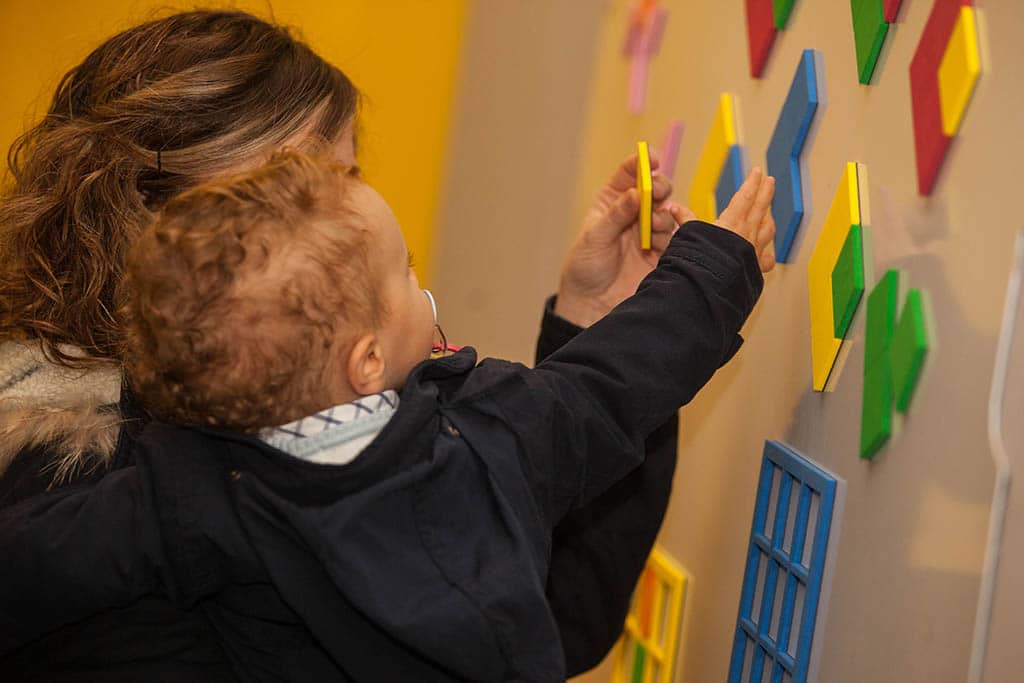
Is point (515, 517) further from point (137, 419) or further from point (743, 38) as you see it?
point (743, 38)

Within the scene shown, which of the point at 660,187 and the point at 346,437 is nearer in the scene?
the point at 346,437

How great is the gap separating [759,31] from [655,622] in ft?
1.67

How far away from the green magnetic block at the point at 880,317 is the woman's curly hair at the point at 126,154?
38 centimetres

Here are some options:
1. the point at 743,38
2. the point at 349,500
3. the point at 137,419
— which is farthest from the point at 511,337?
the point at 349,500

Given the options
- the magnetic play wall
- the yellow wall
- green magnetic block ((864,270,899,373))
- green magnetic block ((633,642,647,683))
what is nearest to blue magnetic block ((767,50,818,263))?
the magnetic play wall

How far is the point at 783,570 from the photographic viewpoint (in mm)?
789

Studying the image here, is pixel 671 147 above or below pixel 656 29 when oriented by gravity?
below

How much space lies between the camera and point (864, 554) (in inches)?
27.4

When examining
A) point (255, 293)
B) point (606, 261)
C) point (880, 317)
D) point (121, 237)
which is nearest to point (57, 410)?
point (121, 237)

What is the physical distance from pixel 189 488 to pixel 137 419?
13 centimetres

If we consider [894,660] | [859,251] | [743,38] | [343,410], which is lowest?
[894,660]

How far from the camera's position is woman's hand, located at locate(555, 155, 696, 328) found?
0.87 metres

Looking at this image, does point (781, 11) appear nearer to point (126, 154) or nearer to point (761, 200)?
point (761, 200)

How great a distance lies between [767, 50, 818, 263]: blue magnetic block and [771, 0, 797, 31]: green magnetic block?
0.05m
